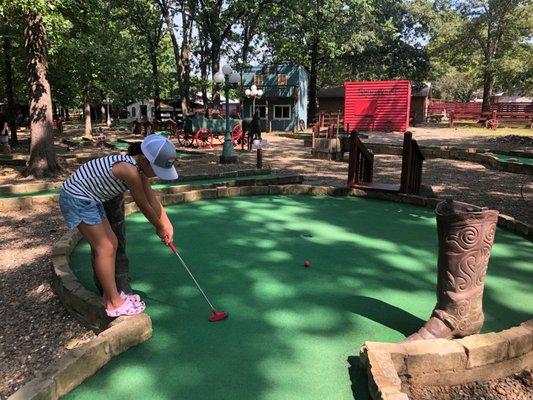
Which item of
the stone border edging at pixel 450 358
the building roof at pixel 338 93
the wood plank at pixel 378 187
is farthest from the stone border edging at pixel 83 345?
the building roof at pixel 338 93

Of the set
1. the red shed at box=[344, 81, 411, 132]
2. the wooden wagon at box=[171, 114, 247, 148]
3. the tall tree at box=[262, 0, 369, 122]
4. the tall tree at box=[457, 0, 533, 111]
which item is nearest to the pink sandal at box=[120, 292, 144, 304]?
the wooden wagon at box=[171, 114, 247, 148]

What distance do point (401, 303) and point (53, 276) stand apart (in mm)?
3082

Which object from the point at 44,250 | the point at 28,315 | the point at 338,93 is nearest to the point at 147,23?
the point at 338,93

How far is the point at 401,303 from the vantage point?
11.3 feet

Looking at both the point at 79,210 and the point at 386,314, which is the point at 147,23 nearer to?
the point at 79,210

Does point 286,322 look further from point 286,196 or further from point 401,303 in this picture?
point 286,196

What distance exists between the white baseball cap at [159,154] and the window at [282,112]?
2681cm

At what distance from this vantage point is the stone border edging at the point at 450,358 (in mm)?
2479

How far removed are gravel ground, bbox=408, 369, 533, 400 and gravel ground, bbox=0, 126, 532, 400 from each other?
235 cm

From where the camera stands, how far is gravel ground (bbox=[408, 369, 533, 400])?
8.08 ft

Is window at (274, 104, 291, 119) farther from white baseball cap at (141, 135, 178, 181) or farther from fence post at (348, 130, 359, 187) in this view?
white baseball cap at (141, 135, 178, 181)

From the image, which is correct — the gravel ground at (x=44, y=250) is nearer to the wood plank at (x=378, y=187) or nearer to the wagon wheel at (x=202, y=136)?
the wood plank at (x=378, y=187)

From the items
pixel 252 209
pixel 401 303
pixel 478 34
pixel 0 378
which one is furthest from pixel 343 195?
pixel 478 34

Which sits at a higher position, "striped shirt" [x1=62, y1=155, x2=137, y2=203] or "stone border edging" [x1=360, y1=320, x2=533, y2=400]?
"striped shirt" [x1=62, y1=155, x2=137, y2=203]
